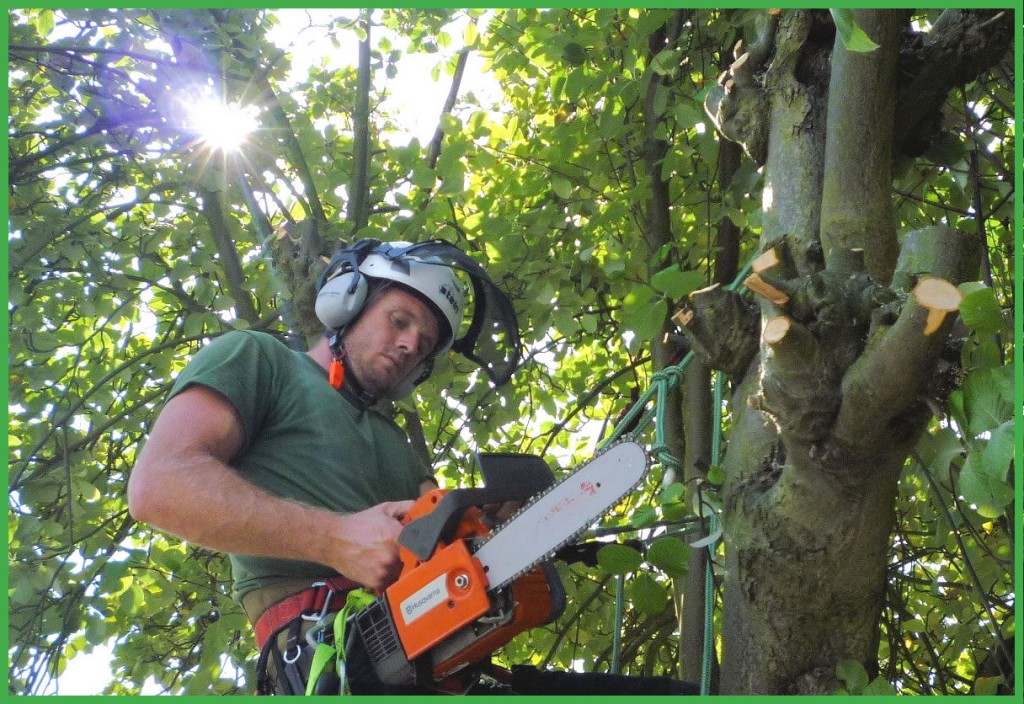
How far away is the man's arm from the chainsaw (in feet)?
0.21

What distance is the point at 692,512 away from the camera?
2.20 metres

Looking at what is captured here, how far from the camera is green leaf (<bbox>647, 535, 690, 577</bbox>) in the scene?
1900 mm

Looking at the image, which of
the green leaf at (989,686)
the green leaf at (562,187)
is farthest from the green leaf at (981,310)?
the green leaf at (562,187)

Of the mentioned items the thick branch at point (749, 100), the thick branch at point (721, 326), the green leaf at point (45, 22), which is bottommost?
the thick branch at point (721, 326)

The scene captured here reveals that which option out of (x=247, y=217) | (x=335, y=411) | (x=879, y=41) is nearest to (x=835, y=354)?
(x=879, y=41)

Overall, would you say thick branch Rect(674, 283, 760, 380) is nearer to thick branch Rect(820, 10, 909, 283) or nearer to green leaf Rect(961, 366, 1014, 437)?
thick branch Rect(820, 10, 909, 283)

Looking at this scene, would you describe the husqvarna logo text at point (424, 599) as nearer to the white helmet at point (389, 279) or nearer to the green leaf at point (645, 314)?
the green leaf at point (645, 314)

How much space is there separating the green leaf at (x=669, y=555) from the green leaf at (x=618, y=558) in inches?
1.4

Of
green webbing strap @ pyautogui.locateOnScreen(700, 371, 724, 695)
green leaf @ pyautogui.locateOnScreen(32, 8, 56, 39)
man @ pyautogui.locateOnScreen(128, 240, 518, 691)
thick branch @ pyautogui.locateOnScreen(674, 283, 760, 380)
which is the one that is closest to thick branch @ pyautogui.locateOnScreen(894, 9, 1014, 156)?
thick branch @ pyautogui.locateOnScreen(674, 283, 760, 380)

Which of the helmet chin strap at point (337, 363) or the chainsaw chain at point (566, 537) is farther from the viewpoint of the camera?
the helmet chin strap at point (337, 363)

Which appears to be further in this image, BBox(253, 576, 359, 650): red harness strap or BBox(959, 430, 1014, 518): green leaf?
BBox(253, 576, 359, 650): red harness strap

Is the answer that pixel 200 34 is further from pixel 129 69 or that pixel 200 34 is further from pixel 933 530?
pixel 933 530

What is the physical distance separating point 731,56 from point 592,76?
69 centimetres

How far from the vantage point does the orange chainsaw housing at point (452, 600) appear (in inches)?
69.2
